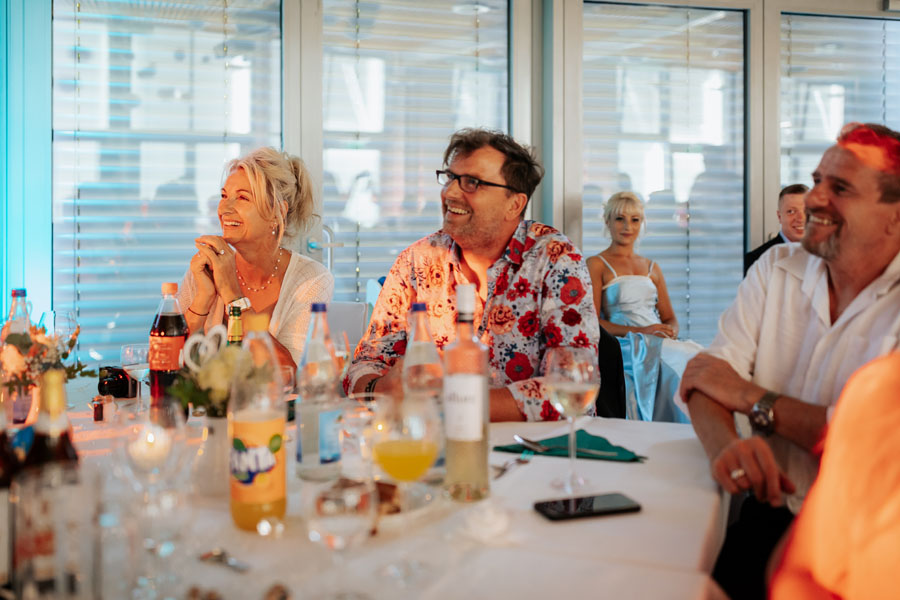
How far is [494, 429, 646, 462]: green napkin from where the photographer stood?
1336 millimetres

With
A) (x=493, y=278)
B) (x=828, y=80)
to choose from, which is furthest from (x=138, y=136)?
(x=828, y=80)

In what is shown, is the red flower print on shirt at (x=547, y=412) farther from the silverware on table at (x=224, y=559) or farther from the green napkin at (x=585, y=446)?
the silverware on table at (x=224, y=559)

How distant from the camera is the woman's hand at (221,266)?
241 cm

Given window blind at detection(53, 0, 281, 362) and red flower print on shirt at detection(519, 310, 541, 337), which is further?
window blind at detection(53, 0, 281, 362)

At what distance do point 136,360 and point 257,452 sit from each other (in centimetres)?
93

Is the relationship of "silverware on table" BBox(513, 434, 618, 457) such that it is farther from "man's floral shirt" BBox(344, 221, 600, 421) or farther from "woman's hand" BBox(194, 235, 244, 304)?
"woman's hand" BBox(194, 235, 244, 304)

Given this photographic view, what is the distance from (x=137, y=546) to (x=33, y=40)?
370 cm

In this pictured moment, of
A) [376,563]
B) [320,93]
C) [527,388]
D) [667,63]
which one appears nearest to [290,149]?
[320,93]

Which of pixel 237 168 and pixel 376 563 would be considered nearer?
pixel 376 563

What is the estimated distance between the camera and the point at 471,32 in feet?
14.1

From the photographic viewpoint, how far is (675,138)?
459 cm

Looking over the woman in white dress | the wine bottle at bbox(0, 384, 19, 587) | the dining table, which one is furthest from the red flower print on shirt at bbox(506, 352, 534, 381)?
the woman in white dress

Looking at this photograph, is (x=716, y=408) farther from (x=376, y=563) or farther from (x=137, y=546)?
(x=137, y=546)

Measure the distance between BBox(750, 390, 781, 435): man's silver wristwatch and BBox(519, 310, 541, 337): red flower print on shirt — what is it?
680 millimetres
